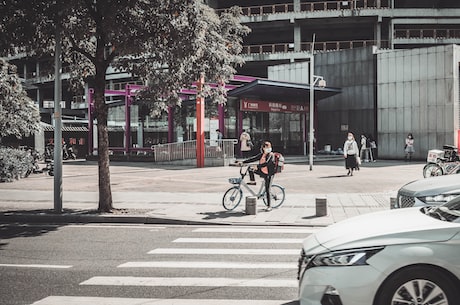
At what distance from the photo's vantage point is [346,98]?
3697 centimetres

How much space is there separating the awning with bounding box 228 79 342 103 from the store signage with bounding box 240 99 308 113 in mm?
377

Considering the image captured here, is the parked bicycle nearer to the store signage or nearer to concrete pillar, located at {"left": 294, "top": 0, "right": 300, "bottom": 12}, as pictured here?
the store signage

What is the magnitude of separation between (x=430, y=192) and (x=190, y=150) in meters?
21.0

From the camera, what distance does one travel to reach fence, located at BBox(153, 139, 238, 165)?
27.1 meters

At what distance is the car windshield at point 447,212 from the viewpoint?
4.31 metres

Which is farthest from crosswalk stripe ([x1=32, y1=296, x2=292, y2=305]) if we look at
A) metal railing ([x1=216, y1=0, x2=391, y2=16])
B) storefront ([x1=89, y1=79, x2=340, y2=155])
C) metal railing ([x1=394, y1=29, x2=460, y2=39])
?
metal railing ([x1=394, y1=29, x2=460, y2=39])

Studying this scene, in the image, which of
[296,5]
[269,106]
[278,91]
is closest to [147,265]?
[278,91]

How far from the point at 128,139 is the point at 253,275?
2960 cm

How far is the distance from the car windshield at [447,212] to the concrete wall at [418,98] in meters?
26.9

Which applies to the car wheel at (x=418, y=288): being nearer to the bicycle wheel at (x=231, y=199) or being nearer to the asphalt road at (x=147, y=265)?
the asphalt road at (x=147, y=265)

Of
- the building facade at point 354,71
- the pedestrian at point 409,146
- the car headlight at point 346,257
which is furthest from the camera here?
the building facade at point 354,71

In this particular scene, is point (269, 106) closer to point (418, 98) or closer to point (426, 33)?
point (418, 98)

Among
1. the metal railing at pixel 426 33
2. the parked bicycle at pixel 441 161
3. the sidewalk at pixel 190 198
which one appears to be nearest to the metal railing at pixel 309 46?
the metal railing at pixel 426 33

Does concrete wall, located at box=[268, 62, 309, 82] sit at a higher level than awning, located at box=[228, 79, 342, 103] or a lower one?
higher
